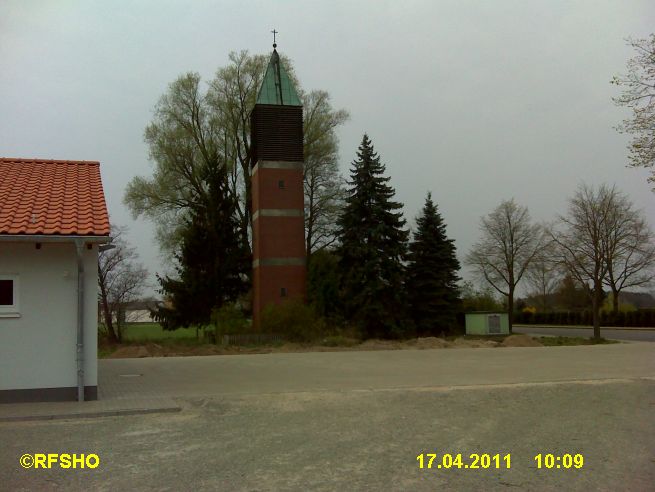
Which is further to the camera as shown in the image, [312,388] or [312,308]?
[312,308]

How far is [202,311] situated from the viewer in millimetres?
37281

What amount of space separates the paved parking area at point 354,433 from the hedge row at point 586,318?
137 ft

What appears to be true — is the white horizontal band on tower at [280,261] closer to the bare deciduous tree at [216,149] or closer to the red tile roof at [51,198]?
the bare deciduous tree at [216,149]

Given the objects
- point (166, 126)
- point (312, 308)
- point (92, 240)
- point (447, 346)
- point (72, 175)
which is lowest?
point (447, 346)

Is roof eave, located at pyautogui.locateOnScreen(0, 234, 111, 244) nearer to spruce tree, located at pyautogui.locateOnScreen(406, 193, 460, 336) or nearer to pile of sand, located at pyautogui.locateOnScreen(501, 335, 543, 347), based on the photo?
pile of sand, located at pyautogui.locateOnScreen(501, 335, 543, 347)

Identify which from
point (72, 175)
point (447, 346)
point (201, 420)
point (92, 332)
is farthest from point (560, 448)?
point (447, 346)

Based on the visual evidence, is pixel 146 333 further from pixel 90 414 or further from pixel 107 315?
pixel 90 414

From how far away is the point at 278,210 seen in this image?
34.6 metres

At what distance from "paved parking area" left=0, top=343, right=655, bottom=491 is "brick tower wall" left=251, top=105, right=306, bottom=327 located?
17.2m

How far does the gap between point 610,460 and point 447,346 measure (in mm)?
22795

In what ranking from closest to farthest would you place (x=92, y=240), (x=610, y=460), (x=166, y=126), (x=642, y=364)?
(x=610, y=460), (x=92, y=240), (x=642, y=364), (x=166, y=126)

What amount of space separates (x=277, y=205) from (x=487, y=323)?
14.8 metres

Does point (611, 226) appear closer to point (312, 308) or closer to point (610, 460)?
point (312, 308)

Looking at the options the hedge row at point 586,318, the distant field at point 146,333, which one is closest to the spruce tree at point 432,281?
the distant field at point 146,333
